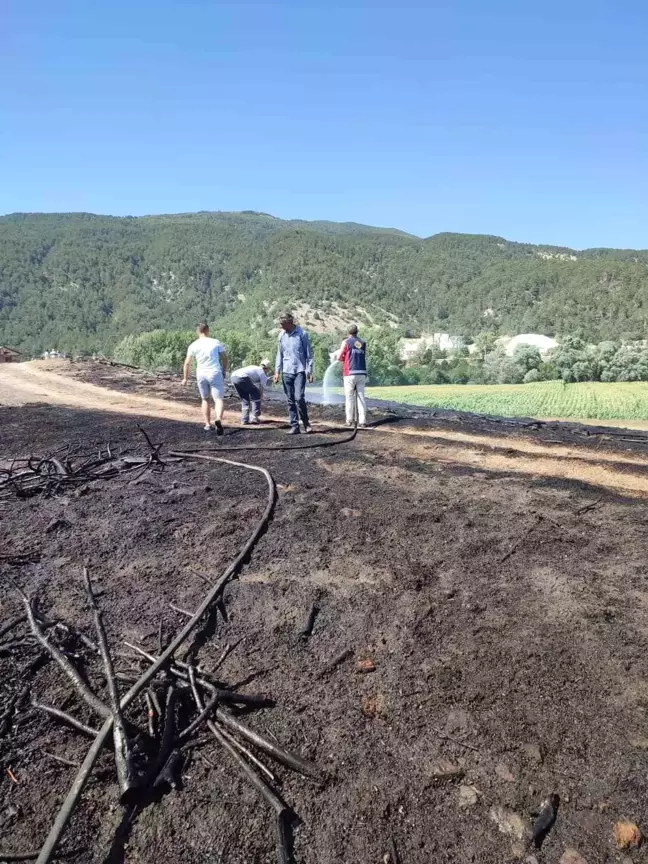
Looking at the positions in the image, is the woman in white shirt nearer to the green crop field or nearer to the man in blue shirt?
the man in blue shirt

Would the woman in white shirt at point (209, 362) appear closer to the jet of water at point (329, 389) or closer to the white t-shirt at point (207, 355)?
the white t-shirt at point (207, 355)

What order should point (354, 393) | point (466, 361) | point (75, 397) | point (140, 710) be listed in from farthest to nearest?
point (466, 361), point (75, 397), point (354, 393), point (140, 710)

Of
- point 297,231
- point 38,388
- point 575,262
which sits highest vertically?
point 297,231

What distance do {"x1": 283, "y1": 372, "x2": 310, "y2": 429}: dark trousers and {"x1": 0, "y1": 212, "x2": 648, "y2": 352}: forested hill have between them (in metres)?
74.2

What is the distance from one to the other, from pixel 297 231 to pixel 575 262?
217 feet

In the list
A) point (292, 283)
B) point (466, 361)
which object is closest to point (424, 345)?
point (466, 361)

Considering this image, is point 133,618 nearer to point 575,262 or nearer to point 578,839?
point 578,839

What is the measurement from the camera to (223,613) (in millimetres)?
3967

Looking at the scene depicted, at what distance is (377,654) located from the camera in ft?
11.5

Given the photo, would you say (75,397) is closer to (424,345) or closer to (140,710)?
(140,710)

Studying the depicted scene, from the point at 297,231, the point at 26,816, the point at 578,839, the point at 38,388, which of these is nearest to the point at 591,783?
the point at 578,839

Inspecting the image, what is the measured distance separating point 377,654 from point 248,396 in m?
7.40

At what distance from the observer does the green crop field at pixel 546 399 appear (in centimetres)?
2191

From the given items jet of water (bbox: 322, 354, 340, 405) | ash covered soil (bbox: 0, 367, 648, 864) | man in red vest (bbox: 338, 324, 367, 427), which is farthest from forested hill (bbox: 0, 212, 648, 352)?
ash covered soil (bbox: 0, 367, 648, 864)
